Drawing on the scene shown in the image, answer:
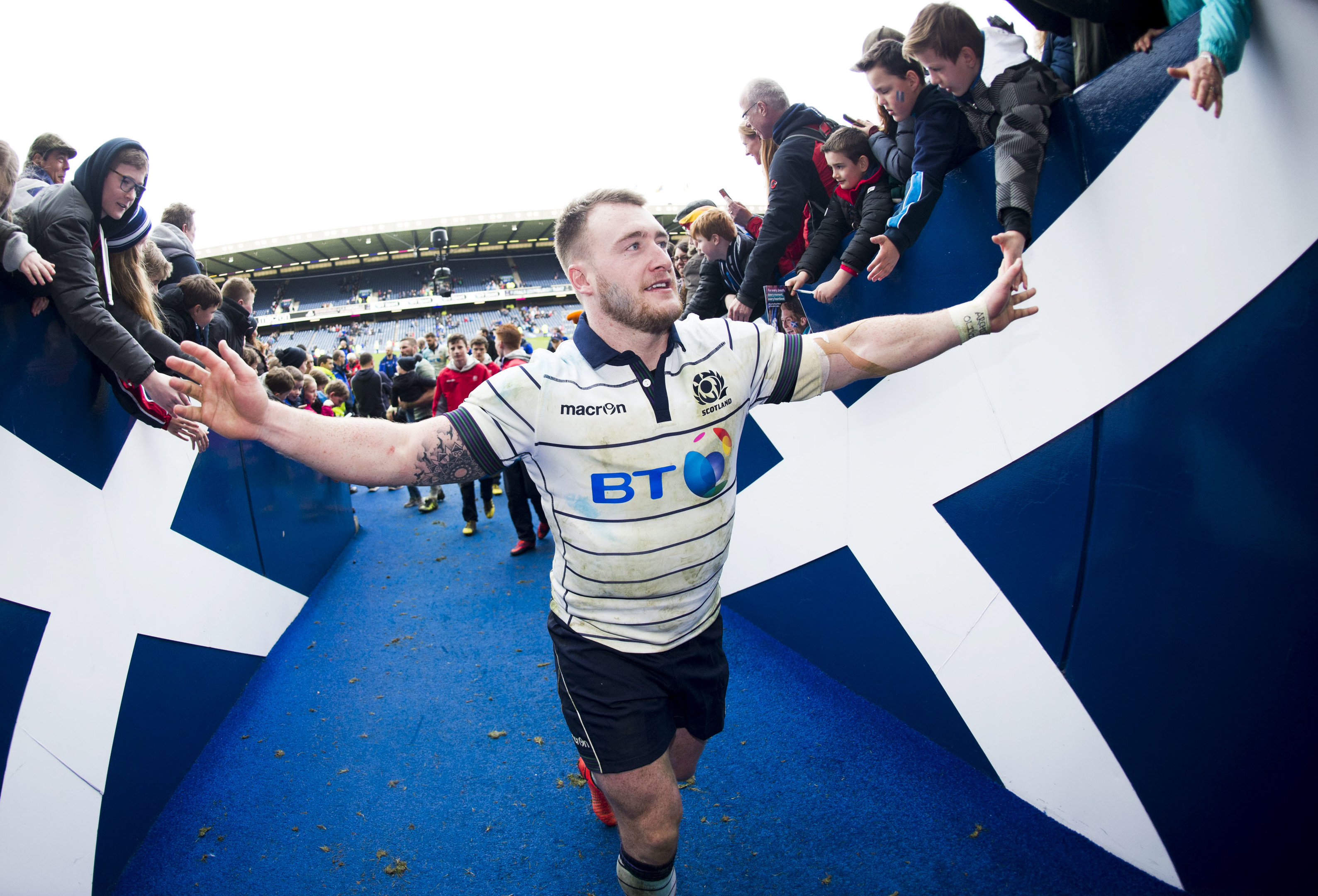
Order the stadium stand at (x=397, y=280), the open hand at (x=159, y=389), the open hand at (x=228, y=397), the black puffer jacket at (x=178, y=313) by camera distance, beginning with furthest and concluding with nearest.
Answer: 1. the stadium stand at (x=397, y=280)
2. the black puffer jacket at (x=178, y=313)
3. the open hand at (x=159, y=389)
4. the open hand at (x=228, y=397)

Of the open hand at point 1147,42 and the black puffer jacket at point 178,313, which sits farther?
the black puffer jacket at point 178,313

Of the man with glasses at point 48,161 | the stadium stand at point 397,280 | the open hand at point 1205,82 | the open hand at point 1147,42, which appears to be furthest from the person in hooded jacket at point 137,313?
the stadium stand at point 397,280

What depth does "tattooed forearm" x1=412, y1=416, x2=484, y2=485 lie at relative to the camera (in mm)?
1576

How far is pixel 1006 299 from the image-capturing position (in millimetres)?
1723

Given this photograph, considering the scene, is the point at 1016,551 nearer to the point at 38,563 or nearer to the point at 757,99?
the point at 757,99

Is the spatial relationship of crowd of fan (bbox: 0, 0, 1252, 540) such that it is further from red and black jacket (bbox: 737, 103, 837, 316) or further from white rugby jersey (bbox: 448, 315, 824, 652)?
white rugby jersey (bbox: 448, 315, 824, 652)

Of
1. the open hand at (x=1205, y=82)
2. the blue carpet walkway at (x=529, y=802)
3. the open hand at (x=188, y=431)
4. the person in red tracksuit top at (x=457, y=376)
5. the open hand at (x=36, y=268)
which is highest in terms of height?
the open hand at (x=1205, y=82)

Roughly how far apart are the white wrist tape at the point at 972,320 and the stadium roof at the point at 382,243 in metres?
33.7

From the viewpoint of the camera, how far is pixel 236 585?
12.5 ft

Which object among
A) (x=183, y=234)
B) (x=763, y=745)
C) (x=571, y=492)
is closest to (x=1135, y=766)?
(x=763, y=745)

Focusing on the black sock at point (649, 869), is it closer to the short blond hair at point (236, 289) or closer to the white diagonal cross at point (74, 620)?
the white diagonal cross at point (74, 620)

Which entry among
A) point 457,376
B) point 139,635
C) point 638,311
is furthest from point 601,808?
point 457,376

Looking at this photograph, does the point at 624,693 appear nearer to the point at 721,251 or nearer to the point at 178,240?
the point at 721,251

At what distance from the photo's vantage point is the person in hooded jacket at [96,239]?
2.22m
